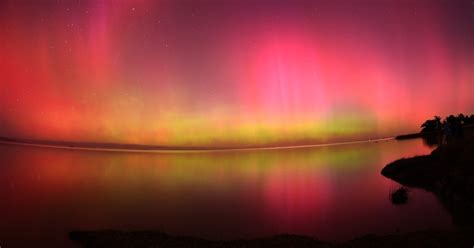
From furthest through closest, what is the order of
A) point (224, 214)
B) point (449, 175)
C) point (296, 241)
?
point (449, 175)
point (224, 214)
point (296, 241)

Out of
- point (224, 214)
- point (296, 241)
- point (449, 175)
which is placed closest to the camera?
point (296, 241)

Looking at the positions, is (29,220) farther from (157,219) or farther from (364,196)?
(364,196)

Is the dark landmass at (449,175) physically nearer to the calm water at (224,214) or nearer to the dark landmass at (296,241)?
the calm water at (224,214)

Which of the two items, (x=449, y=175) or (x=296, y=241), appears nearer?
(x=296, y=241)

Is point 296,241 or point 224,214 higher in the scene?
point 296,241

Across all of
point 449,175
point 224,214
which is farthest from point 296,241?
point 449,175

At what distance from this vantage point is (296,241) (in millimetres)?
17516

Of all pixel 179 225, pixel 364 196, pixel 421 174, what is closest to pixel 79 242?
pixel 179 225

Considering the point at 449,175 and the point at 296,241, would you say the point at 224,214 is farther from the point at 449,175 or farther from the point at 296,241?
the point at 449,175

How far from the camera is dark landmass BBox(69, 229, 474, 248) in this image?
15.7 metres

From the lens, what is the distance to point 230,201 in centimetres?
4175

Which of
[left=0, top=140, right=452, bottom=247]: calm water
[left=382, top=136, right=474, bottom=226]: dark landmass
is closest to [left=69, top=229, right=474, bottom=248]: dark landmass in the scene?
[left=0, top=140, right=452, bottom=247]: calm water

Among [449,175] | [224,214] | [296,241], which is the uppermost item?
[296,241]

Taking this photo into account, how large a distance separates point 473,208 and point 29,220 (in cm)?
3631
